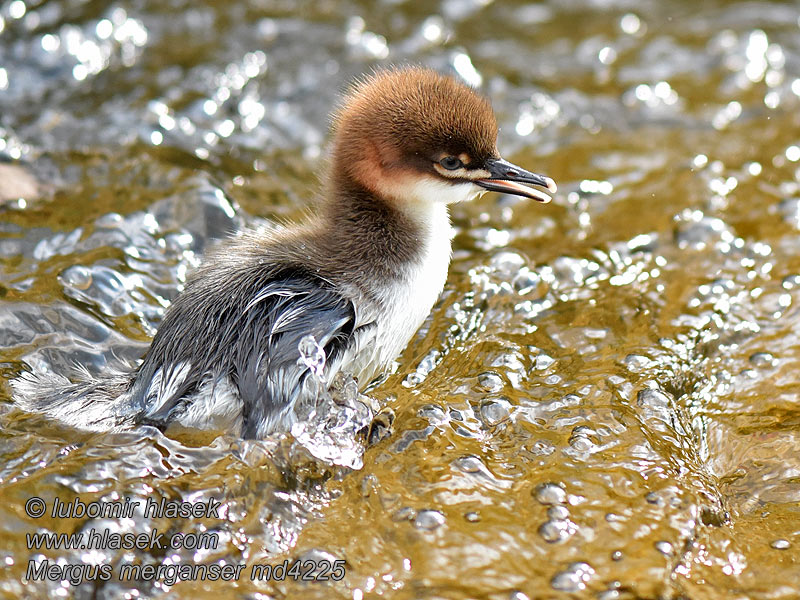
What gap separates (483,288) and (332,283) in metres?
1.11

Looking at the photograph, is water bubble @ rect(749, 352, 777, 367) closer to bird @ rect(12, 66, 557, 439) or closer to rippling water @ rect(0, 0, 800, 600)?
rippling water @ rect(0, 0, 800, 600)

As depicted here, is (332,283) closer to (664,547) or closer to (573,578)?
(573,578)

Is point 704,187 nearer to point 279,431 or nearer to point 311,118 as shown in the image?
point 311,118

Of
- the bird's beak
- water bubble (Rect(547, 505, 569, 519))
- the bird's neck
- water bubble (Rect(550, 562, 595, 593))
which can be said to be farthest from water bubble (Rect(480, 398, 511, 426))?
the bird's beak

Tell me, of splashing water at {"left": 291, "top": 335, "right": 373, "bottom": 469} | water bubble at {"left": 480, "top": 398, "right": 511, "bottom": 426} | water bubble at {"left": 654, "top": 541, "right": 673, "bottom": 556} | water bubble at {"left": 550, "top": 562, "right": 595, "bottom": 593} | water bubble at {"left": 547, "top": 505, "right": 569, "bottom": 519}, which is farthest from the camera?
water bubble at {"left": 480, "top": 398, "right": 511, "bottom": 426}

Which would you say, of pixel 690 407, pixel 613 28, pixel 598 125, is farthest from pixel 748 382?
pixel 613 28

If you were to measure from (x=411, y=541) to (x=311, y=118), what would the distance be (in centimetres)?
354

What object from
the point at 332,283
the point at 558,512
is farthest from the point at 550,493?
the point at 332,283

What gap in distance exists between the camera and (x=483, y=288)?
452 cm

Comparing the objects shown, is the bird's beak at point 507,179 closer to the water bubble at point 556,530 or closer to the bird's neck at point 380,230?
the bird's neck at point 380,230

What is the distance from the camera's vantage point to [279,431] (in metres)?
3.46

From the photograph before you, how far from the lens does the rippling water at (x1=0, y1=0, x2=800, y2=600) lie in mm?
3150

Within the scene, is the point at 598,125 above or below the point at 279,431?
above

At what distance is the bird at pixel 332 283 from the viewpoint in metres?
3.47
